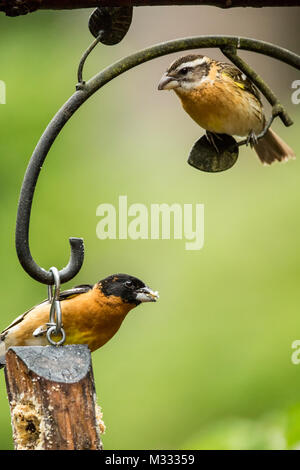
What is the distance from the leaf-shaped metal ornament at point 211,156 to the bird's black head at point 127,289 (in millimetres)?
437

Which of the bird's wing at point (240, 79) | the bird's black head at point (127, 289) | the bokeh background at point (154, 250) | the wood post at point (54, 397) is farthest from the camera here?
the bokeh background at point (154, 250)

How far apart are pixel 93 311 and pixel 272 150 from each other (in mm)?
757

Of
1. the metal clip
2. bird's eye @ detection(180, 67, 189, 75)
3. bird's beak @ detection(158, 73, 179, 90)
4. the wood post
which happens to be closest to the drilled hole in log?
the wood post

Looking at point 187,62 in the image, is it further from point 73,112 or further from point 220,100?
point 73,112

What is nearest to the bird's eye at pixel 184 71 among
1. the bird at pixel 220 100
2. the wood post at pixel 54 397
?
the bird at pixel 220 100

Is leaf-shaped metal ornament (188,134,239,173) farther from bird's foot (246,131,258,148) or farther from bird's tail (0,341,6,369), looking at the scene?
bird's tail (0,341,6,369)

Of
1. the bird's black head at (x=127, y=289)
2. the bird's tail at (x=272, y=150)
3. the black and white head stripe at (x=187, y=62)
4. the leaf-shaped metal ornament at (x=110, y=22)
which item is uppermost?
the black and white head stripe at (x=187, y=62)

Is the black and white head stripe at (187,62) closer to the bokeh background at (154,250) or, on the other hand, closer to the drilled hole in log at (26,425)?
the drilled hole in log at (26,425)

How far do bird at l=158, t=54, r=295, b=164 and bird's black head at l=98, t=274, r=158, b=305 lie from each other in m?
0.48

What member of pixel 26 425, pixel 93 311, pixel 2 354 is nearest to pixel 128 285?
pixel 93 311

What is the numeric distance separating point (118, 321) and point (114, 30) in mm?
885

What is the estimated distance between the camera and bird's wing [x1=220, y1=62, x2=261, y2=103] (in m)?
2.48

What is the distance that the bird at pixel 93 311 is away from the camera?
2.26 metres

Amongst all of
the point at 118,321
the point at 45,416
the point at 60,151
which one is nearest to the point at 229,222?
the point at 60,151
